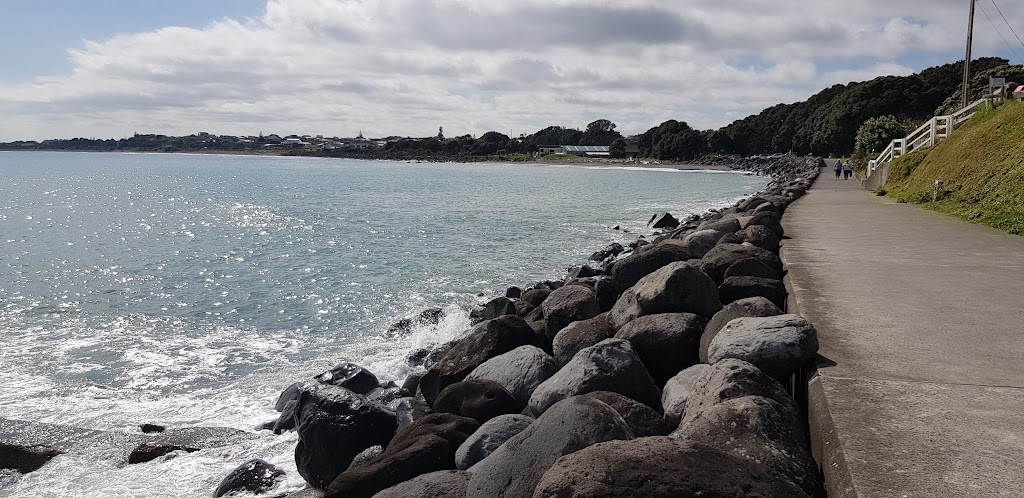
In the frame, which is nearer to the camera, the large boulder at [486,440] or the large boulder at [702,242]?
the large boulder at [486,440]

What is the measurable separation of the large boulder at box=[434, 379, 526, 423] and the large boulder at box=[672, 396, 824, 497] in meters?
2.05

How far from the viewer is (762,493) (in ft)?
9.36

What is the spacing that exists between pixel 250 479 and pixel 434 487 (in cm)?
240

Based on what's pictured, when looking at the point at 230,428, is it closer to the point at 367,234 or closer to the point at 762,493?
the point at 762,493

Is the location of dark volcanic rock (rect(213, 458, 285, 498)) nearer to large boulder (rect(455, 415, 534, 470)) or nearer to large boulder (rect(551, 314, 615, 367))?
large boulder (rect(455, 415, 534, 470))

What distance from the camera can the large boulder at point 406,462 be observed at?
4.51 m

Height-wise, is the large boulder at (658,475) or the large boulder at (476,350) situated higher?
the large boulder at (658,475)

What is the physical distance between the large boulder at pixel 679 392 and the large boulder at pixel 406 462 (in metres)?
1.31

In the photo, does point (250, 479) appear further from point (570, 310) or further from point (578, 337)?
point (570, 310)

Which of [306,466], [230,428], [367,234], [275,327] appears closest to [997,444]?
[306,466]

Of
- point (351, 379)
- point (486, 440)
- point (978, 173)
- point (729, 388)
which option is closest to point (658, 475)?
point (729, 388)

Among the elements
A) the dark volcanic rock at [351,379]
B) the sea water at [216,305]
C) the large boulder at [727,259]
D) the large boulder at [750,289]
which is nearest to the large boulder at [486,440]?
the sea water at [216,305]

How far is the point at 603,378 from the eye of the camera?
5.00m

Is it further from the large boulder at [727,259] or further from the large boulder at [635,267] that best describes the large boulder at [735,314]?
the large boulder at [635,267]
